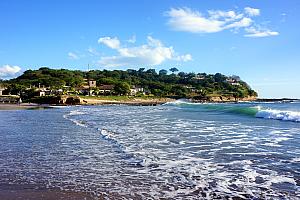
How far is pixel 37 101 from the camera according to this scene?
3588 inches

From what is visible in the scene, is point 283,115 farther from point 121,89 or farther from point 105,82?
point 105,82

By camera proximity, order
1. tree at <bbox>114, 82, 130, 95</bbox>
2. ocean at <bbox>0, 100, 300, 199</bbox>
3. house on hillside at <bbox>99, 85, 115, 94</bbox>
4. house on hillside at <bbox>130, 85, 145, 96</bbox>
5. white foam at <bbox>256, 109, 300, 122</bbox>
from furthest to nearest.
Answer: house on hillside at <bbox>130, 85, 145, 96</bbox> → house on hillside at <bbox>99, 85, 115, 94</bbox> → tree at <bbox>114, 82, 130, 95</bbox> → white foam at <bbox>256, 109, 300, 122</bbox> → ocean at <bbox>0, 100, 300, 199</bbox>

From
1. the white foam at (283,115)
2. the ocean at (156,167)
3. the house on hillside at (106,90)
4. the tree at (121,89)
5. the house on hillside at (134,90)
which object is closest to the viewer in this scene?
the ocean at (156,167)

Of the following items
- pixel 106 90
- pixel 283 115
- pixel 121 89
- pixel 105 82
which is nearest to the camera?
pixel 283 115

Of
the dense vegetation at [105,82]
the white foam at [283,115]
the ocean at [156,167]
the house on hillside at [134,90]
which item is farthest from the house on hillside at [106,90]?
the ocean at [156,167]

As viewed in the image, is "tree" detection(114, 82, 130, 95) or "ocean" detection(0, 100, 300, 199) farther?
"tree" detection(114, 82, 130, 95)

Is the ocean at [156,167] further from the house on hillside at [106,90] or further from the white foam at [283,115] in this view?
the house on hillside at [106,90]

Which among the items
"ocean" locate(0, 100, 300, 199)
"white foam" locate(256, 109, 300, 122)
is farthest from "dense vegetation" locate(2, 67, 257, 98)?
"ocean" locate(0, 100, 300, 199)

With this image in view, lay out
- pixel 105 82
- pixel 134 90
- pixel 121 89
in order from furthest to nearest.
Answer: pixel 105 82 → pixel 134 90 → pixel 121 89

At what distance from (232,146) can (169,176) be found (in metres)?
6.10

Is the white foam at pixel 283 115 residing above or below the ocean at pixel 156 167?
above

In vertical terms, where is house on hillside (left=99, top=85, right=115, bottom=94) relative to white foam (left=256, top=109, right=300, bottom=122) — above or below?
above

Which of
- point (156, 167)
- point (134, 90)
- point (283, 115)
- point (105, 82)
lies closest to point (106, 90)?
point (134, 90)

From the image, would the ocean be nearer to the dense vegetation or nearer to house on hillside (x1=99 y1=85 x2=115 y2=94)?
the dense vegetation
